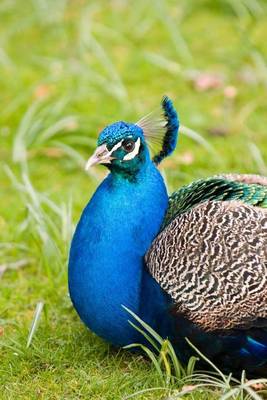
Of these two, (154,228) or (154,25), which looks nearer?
(154,228)

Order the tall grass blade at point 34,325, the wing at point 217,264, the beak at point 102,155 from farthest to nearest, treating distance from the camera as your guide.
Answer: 1. the tall grass blade at point 34,325
2. the beak at point 102,155
3. the wing at point 217,264

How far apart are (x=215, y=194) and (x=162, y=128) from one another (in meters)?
0.34

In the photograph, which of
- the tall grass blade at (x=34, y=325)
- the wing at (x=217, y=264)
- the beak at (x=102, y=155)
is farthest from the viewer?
the tall grass blade at (x=34, y=325)

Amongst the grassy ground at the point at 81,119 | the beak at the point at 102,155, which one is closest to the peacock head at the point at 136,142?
the beak at the point at 102,155

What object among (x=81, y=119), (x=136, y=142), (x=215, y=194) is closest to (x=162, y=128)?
(x=136, y=142)

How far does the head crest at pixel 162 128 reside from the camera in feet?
11.7

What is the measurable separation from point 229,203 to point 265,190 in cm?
17

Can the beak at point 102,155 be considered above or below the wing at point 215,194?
above

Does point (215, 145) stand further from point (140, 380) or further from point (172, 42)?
point (140, 380)

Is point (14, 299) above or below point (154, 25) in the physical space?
below

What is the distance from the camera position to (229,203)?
3.40 meters

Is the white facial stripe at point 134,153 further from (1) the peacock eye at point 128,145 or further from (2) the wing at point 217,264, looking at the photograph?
(2) the wing at point 217,264

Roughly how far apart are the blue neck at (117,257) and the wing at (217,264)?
0.23 feet

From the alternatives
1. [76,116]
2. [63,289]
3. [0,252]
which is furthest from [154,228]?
[76,116]
